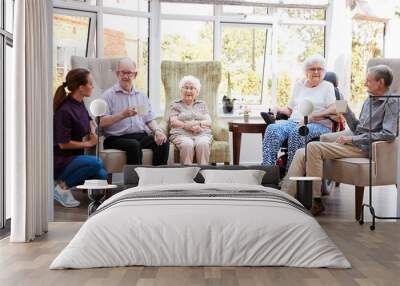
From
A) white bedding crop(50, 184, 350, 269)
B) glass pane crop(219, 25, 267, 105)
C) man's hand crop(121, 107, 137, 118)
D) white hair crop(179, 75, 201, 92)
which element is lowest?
white bedding crop(50, 184, 350, 269)

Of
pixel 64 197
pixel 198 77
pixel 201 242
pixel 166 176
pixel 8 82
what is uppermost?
pixel 198 77

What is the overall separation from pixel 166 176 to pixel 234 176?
1.65 feet

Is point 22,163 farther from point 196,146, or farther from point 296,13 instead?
point 296,13

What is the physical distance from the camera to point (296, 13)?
8430 mm

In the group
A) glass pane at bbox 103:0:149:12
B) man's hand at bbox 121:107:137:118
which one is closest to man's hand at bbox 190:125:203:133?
man's hand at bbox 121:107:137:118

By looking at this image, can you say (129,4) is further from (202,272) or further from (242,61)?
(202,272)

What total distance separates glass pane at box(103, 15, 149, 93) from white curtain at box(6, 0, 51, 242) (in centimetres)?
331

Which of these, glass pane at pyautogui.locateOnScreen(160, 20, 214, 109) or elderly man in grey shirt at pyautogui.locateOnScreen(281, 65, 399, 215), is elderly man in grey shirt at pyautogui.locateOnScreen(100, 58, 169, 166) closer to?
elderly man in grey shirt at pyautogui.locateOnScreen(281, 65, 399, 215)

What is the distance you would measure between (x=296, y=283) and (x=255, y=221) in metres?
0.51

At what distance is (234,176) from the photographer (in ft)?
15.0

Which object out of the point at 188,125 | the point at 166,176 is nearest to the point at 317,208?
the point at 166,176

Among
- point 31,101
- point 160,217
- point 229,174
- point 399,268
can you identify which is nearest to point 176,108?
point 229,174

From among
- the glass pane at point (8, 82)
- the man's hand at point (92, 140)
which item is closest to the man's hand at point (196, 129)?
the man's hand at point (92, 140)

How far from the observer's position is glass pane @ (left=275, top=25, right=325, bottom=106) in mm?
8477
